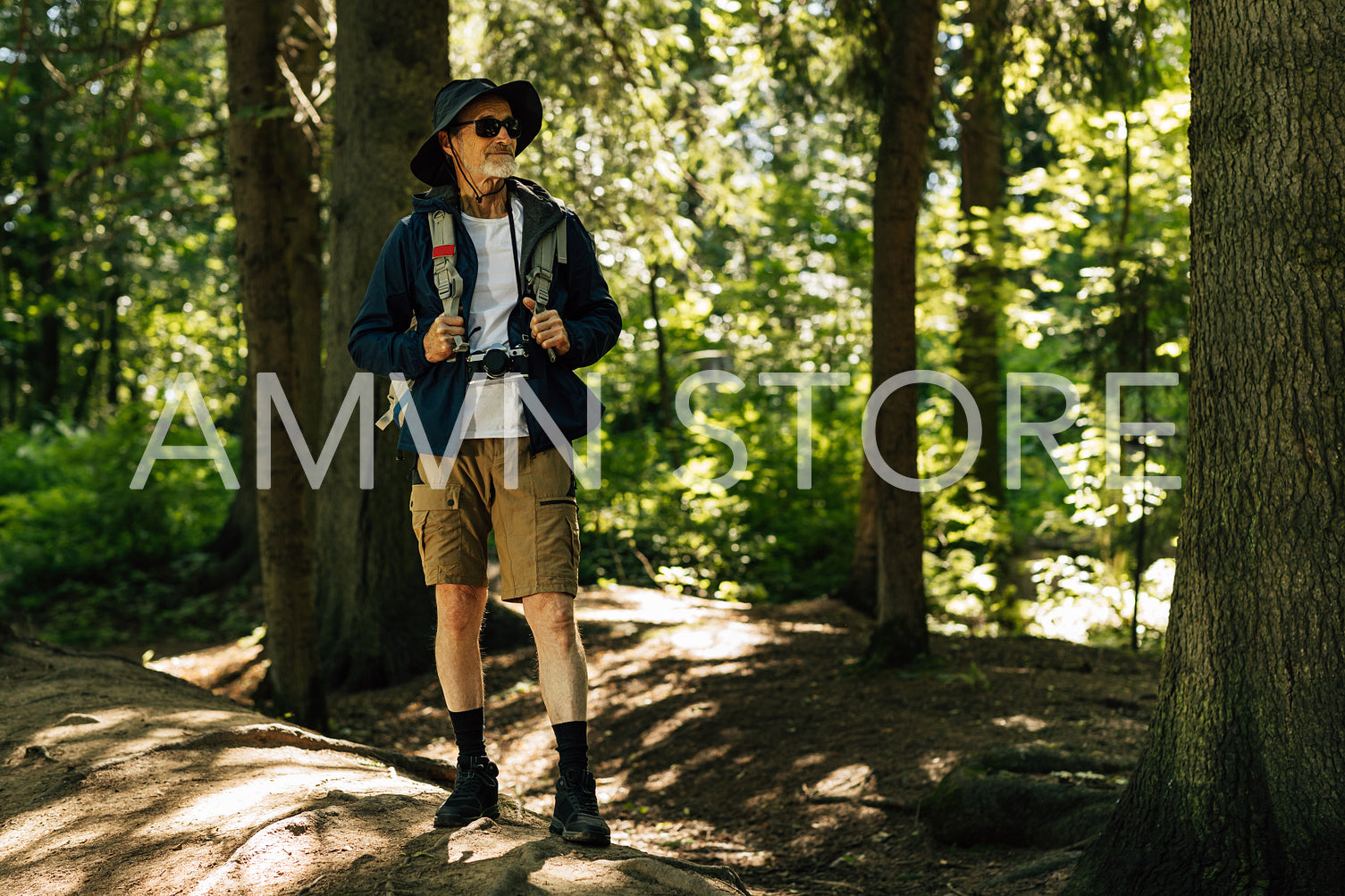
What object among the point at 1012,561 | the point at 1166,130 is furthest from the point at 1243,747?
the point at 1012,561

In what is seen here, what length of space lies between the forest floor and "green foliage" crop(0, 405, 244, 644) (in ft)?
9.29

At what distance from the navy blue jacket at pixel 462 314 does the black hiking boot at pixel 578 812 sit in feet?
3.37

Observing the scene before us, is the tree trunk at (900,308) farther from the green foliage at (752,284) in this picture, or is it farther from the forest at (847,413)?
the green foliage at (752,284)

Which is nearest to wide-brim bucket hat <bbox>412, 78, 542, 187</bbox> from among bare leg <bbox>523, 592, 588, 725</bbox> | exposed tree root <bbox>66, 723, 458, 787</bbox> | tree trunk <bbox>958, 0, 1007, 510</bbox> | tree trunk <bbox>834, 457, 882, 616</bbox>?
bare leg <bbox>523, 592, 588, 725</bbox>

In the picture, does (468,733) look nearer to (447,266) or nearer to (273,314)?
(447,266)

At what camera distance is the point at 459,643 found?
3.37 meters

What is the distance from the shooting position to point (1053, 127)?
34.2 ft

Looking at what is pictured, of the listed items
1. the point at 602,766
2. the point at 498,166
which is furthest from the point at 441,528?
the point at 602,766

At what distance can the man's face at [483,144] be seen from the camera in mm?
3330

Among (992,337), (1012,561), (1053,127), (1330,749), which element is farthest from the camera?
(1012,561)

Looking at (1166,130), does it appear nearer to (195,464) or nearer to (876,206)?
(876,206)

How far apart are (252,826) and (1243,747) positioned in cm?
290

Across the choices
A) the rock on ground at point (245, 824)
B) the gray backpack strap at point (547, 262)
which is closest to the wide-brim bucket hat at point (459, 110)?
the gray backpack strap at point (547, 262)

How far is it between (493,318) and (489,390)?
26 centimetres
